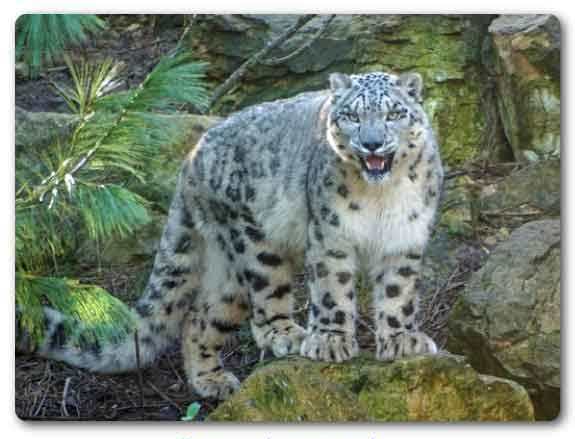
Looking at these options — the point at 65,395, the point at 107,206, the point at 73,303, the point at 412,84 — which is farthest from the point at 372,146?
the point at 65,395

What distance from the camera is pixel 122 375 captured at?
700 centimetres

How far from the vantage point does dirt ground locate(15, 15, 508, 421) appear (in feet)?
21.8

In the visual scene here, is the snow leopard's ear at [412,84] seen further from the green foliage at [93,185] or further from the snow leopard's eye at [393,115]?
the green foliage at [93,185]

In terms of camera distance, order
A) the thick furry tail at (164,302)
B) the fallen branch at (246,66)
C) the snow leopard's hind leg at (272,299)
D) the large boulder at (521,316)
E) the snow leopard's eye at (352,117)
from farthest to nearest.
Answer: the fallen branch at (246,66), the thick furry tail at (164,302), the snow leopard's hind leg at (272,299), the large boulder at (521,316), the snow leopard's eye at (352,117)

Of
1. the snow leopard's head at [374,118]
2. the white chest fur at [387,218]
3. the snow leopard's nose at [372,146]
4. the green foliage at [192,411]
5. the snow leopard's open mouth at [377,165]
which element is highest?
the snow leopard's head at [374,118]

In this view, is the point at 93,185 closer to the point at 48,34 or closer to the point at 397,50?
the point at 48,34

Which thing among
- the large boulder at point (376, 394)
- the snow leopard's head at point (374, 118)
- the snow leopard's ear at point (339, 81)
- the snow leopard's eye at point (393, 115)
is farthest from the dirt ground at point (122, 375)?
the snow leopard's eye at point (393, 115)

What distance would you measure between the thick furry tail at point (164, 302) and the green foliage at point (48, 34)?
106 cm

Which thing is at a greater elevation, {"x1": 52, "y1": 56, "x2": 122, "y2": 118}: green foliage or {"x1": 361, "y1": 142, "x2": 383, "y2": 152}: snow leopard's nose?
{"x1": 52, "y1": 56, "x2": 122, "y2": 118}: green foliage

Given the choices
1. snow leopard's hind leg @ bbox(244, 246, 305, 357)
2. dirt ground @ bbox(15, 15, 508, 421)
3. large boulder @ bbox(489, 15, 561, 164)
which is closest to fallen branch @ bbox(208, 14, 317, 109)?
dirt ground @ bbox(15, 15, 508, 421)

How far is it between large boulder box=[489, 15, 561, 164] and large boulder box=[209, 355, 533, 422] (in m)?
1.12

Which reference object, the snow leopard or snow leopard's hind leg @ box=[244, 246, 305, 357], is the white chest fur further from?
snow leopard's hind leg @ box=[244, 246, 305, 357]

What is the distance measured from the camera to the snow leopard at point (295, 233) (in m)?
6.38

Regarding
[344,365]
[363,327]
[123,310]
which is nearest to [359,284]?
[363,327]
